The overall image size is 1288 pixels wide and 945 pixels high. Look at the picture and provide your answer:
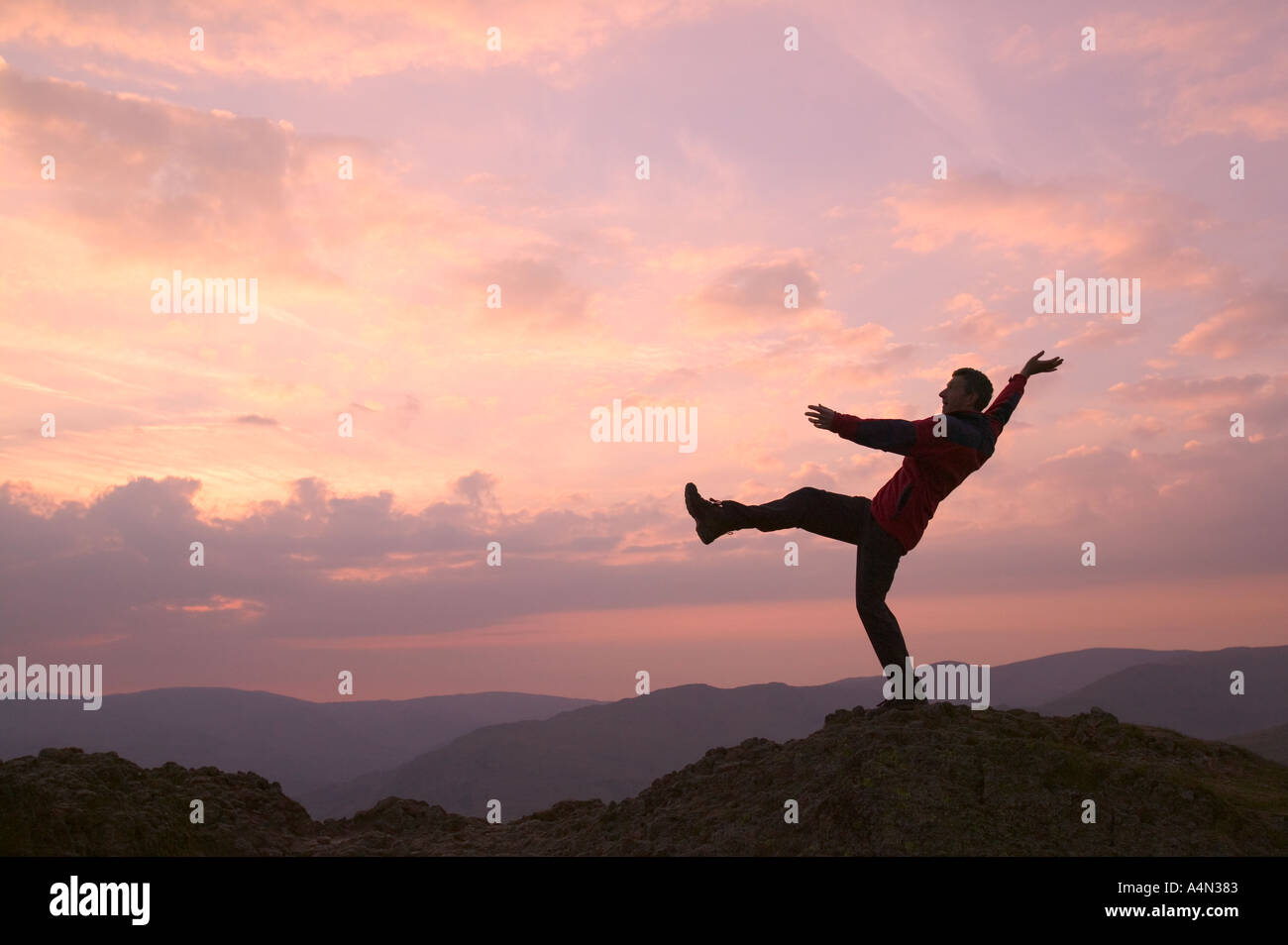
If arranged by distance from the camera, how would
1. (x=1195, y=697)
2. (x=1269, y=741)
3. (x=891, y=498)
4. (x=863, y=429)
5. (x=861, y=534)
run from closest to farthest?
(x=863, y=429) → (x=891, y=498) → (x=861, y=534) → (x=1269, y=741) → (x=1195, y=697)

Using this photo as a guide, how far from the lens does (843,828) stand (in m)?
6.73

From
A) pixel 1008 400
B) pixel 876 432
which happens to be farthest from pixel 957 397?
pixel 876 432

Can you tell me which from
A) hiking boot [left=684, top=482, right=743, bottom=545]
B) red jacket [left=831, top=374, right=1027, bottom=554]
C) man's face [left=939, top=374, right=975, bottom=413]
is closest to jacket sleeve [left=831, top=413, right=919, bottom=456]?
red jacket [left=831, top=374, right=1027, bottom=554]

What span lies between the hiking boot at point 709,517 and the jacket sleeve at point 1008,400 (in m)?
2.49

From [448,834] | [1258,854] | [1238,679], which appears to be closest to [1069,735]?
[1258,854]

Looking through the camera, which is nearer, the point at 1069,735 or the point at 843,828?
the point at 843,828

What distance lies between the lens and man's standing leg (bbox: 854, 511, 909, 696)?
809cm

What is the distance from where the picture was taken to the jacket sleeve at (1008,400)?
8.15m

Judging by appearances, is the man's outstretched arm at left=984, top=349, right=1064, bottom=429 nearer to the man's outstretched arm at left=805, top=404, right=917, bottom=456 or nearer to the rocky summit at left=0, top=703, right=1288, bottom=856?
the man's outstretched arm at left=805, top=404, right=917, bottom=456

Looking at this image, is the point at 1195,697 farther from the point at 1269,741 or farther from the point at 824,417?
the point at 824,417

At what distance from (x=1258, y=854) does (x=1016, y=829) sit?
190 centimetres

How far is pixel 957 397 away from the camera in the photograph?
8.12 metres

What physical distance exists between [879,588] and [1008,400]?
2133mm
